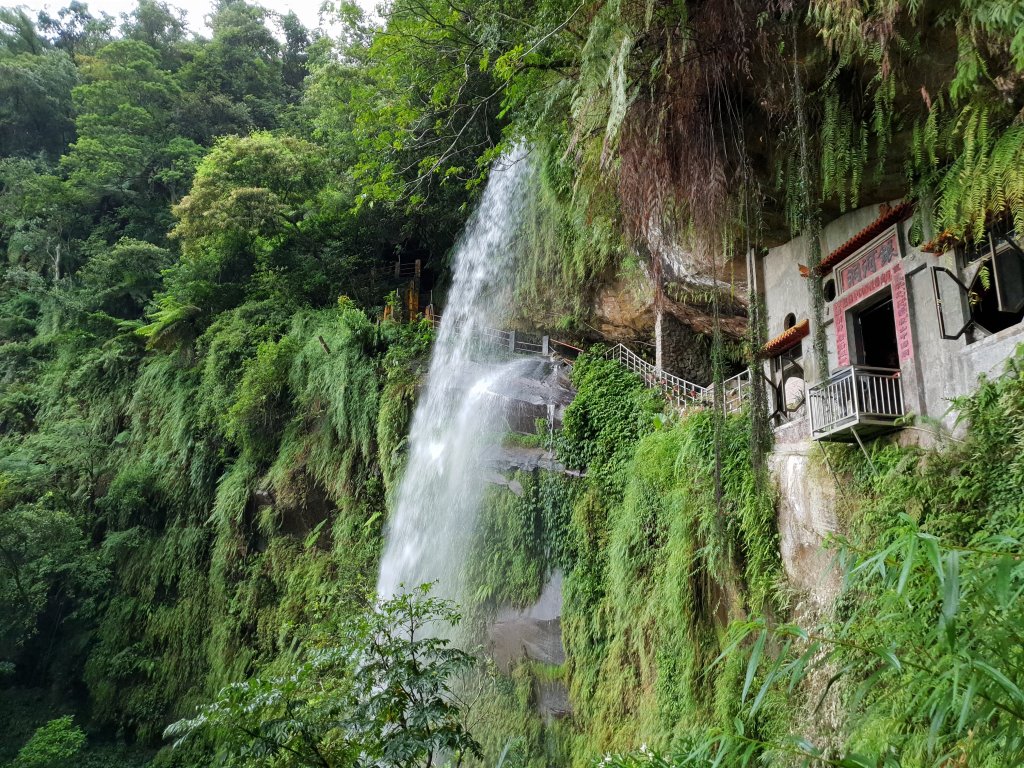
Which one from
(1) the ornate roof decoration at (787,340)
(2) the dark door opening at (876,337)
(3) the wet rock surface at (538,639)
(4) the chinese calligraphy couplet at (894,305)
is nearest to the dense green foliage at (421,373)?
(3) the wet rock surface at (538,639)

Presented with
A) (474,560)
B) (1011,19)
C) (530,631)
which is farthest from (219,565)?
(1011,19)

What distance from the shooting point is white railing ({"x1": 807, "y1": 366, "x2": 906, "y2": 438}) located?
5301 mm

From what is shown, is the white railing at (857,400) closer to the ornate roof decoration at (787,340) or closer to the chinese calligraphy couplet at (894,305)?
the chinese calligraphy couplet at (894,305)

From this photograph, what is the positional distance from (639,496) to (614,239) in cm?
311

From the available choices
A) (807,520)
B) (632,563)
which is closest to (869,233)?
(807,520)

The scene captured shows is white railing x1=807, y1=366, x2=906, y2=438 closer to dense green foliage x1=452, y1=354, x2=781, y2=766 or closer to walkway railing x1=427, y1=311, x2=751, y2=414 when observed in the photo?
dense green foliage x1=452, y1=354, x2=781, y2=766

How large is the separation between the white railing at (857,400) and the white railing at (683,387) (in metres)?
1.05

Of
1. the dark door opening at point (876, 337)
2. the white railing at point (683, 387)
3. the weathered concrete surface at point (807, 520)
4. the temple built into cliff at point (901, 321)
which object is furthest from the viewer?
the white railing at point (683, 387)

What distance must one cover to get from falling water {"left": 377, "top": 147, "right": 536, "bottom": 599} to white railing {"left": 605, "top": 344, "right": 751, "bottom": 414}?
2.07 metres

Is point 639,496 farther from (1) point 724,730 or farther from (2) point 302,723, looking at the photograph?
(1) point 724,730

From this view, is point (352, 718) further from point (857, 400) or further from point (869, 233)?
point (869, 233)

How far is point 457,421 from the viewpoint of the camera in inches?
466

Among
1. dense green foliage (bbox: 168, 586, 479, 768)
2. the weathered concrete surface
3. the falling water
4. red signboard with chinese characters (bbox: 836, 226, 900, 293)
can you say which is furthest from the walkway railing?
dense green foliage (bbox: 168, 586, 479, 768)

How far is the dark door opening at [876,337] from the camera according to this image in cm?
696
